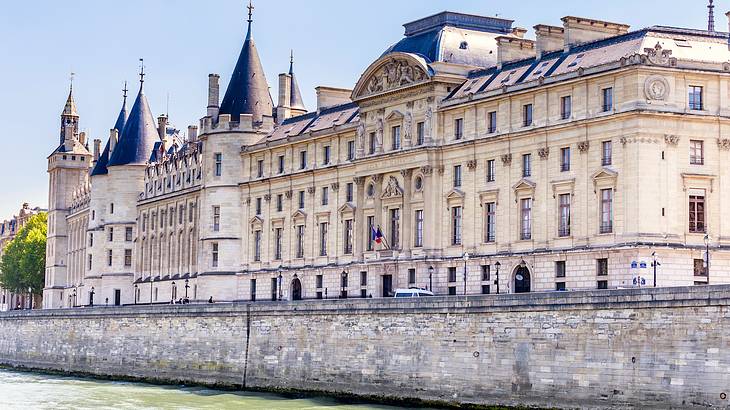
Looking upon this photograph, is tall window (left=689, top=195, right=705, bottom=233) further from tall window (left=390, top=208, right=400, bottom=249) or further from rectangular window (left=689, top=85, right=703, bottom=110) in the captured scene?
tall window (left=390, top=208, right=400, bottom=249)

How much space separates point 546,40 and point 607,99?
8.61 meters

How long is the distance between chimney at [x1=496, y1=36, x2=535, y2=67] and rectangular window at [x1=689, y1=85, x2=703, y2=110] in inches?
502

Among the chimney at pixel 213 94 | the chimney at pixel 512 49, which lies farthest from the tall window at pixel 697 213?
the chimney at pixel 213 94

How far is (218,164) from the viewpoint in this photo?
9756 centimetres

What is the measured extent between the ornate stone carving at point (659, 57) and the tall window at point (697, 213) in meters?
5.54

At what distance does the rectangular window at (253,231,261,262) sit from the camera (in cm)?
9412

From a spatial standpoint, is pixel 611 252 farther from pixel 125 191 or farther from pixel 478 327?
pixel 125 191

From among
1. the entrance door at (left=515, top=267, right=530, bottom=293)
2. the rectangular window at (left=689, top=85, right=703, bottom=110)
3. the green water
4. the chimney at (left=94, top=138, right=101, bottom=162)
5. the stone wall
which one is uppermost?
the chimney at (left=94, top=138, right=101, bottom=162)

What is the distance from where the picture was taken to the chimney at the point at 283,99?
99.1 metres

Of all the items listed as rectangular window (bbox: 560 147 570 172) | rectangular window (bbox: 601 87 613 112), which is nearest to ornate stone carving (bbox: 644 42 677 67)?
rectangular window (bbox: 601 87 613 112)

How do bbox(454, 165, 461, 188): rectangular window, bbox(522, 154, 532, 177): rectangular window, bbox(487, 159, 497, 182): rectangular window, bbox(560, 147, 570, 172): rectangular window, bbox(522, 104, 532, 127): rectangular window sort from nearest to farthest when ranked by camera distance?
bbox(560, 147, 570, 172): rectangular window, bbox(522, 154, 532, 177): rectangular window, bbox(522, 104, 532, 127): rectangular window, bbox(487, 159, 497, 182): rectangular window, bbox(454, 165, 461, 188): rectangular window

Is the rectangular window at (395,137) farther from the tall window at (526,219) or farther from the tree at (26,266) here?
the tree at (26,266)

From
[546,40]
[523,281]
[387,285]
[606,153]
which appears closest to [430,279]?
[387,285]

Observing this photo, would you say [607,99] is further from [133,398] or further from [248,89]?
[248,89]
